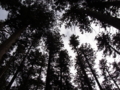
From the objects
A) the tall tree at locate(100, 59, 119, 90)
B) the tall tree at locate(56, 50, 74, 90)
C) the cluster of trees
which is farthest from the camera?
the tall tree at locate(100, 59, 119, 90)

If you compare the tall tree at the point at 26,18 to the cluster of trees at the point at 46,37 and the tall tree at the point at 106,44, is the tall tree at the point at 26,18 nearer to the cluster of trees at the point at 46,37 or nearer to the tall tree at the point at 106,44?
the cluster of trees at the point at 46,37

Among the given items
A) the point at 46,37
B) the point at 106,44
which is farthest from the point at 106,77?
the point at 46,37

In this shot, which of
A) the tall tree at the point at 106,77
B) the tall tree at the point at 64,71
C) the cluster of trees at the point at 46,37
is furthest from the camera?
the tall tree at the point at 106,77

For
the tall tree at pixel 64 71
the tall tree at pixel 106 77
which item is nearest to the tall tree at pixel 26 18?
the tall tree at pixel 64 71

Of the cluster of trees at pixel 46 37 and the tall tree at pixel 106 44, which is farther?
the tall tree at pixel 106 44

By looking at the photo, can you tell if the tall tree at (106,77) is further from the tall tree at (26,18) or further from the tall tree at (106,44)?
the tall tree at (26,18)

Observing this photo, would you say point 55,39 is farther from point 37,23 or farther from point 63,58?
point 37,23

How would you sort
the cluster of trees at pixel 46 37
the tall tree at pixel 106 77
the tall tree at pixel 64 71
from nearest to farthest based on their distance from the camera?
the cluster of trees at pixel 46 37, the tall tree at pixel 64 71, the tall tree at pixel 106 77

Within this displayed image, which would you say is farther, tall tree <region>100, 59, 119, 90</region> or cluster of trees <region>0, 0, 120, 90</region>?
tall tree <region>100, 59, 119, 90</region>

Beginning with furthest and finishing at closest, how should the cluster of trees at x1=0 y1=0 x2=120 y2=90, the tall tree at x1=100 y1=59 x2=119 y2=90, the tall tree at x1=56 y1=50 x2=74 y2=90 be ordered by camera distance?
the tall tree at x1=100 y1=59 x2=119 y2=90, the tall tree at x1=56 y1=50 x2=74 y2=90, the cluster of trees at x1=0 y1=0 x2=120 y2=90

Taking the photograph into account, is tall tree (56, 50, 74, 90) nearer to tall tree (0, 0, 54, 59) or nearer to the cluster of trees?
the cluster of trees

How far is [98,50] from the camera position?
49.6 ft

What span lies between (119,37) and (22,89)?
15736mm

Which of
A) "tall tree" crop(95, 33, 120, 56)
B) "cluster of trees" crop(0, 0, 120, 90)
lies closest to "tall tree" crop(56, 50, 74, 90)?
"cluster of trees" crop(0, 0, 120, 90)
